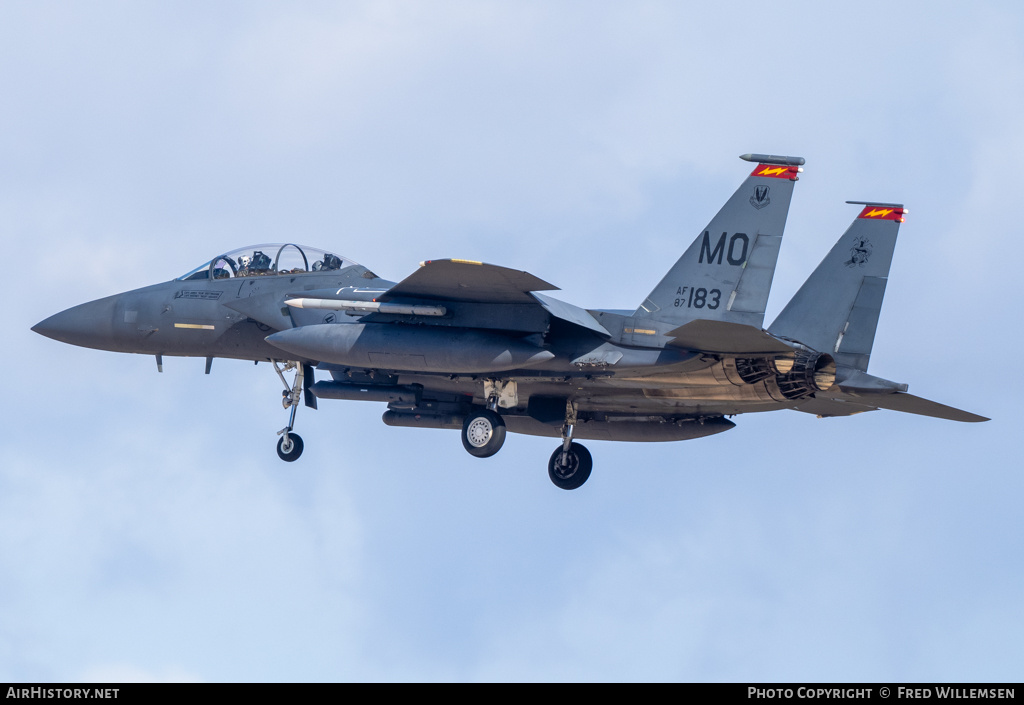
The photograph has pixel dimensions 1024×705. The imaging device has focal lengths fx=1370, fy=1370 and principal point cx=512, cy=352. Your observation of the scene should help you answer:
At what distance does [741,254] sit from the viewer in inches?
763

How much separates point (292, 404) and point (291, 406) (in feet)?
0.16

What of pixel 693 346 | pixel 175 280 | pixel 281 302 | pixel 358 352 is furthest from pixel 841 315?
pixel 175 280

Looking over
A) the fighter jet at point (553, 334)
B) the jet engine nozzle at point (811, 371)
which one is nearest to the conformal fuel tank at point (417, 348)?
the fighter jet at point (553, 334)

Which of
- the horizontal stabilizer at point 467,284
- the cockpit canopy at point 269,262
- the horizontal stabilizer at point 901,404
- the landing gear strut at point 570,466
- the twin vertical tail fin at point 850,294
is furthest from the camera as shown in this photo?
the landing gear strut at point 570,466

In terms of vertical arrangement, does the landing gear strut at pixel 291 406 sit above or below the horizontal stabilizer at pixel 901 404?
below

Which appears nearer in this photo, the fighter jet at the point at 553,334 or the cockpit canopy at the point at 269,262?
the fighter jet at the point at 553,334

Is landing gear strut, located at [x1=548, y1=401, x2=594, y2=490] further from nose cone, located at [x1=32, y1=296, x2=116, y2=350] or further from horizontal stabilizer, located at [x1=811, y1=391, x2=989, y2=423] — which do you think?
nose cone, located at [x1=32, y1=296, x2=116, y2=350]

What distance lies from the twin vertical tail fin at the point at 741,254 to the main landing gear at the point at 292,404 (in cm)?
588

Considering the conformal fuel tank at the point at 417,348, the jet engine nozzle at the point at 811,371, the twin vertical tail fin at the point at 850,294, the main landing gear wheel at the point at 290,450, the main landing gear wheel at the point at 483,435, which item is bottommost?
the main landing gear wheel at the point at 290,450

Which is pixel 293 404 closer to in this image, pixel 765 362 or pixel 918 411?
pixel 765 362

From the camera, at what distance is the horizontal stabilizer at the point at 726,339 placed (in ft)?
57.2

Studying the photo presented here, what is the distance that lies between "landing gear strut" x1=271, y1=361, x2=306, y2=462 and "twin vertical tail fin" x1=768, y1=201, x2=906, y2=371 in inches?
293

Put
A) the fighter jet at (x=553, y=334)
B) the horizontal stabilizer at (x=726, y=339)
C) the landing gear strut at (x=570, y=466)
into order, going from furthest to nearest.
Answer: the landing gear strut at (x=570, y=466), the fighter jet at (x=553, y=334), the horizontal stabilizer at (x=726, y=339)

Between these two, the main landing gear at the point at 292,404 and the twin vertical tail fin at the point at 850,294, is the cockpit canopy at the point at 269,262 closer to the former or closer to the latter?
the main landing gear at the point at 292,404
